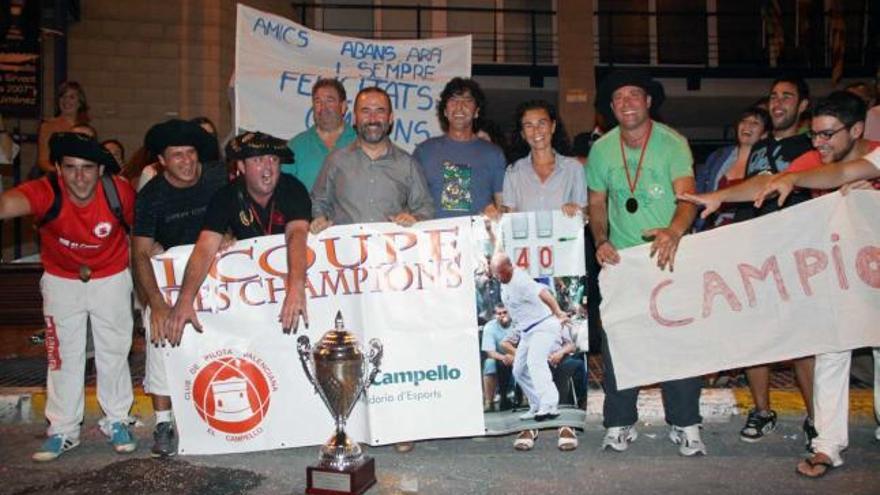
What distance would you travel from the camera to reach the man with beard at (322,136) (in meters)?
5.98

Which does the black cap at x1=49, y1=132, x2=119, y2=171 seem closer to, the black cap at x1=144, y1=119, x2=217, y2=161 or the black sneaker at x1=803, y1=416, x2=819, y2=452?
the black cap at x1=144, y1=119, x2=217, y2=161

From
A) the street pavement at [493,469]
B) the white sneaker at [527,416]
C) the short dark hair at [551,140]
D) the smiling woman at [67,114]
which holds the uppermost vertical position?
the smiling woman at [67,114]

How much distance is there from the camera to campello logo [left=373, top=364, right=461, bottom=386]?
16.5 ft

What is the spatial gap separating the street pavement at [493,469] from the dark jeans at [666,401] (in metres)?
0.21

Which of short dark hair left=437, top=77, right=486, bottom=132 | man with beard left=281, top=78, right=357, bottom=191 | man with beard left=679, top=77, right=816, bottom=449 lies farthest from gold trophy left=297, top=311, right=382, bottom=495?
man with beard left=679, top=77, right=816, bottom=449

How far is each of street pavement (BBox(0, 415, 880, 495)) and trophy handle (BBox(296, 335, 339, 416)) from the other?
1.62ft

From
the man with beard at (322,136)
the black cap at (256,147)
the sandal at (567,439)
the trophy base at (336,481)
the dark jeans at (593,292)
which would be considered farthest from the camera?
the dark jeans at (593,292)

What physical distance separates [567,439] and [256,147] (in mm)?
2627

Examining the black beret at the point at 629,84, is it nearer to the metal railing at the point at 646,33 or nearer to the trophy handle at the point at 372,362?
the trophy handle at the point at 372,362

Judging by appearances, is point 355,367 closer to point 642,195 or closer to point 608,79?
point 642,195

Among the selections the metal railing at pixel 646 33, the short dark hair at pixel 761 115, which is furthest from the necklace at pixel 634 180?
the metal railing at pixel 646 33

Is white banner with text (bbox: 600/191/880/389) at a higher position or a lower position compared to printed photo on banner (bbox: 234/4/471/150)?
A: lower

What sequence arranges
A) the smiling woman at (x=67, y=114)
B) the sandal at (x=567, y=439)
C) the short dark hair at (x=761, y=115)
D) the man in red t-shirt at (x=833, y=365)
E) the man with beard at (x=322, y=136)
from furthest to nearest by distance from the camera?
the smiling woman at (x=67, y=114), the short dark hair at (x=761, y=115), the man with beard at (x=322, y=136), the sandal at (x=567, y=439), the man in red t-shirt at (x=833, y=365)

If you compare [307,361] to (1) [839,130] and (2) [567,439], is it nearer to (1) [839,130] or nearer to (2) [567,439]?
(2) [567,439]
